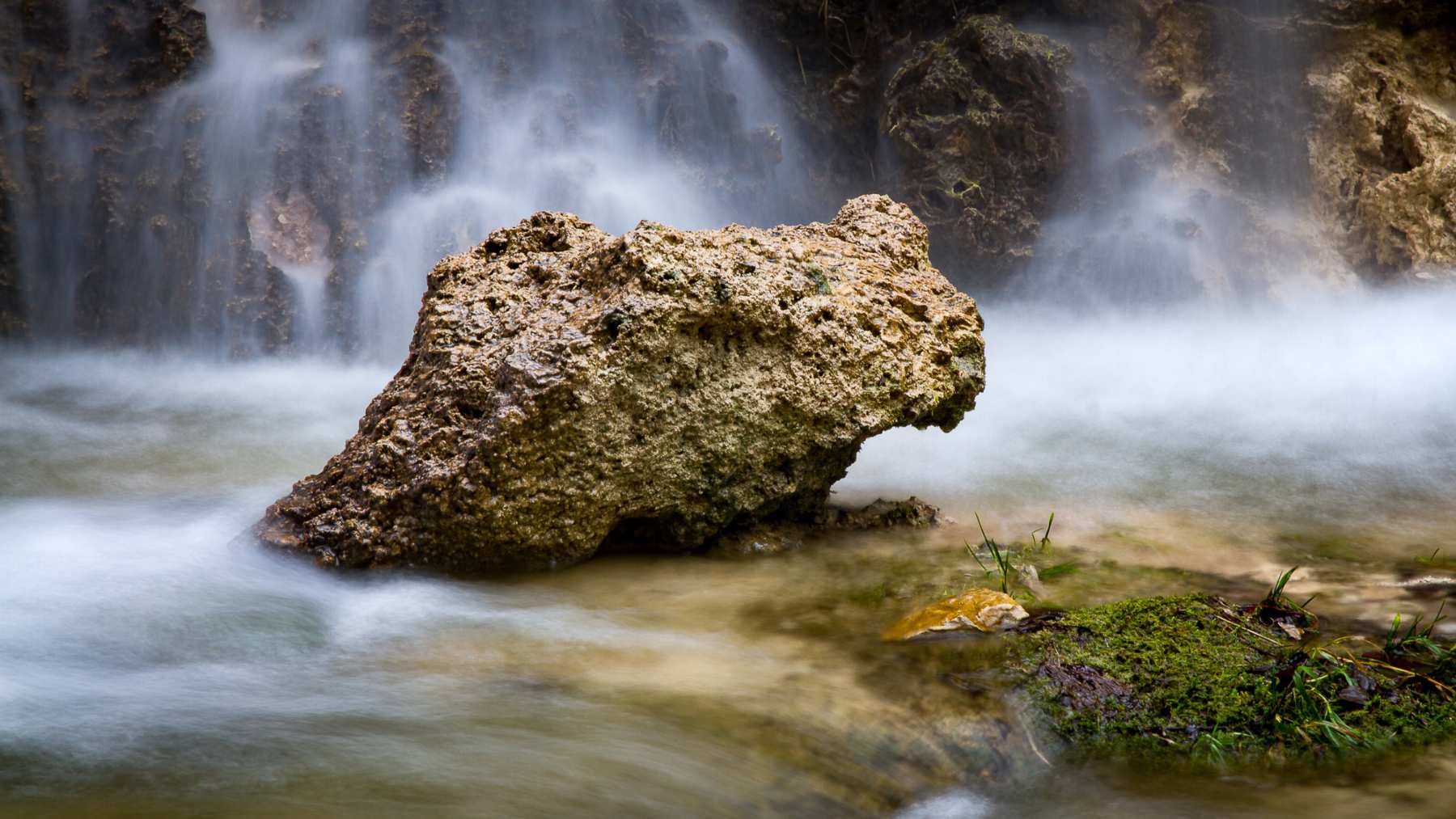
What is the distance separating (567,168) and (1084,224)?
4838 millimetres

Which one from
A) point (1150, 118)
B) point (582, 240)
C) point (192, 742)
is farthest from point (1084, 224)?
point (192, 742)

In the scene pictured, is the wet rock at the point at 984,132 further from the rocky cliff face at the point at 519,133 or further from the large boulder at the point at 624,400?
the large boulder at the point at 624,400

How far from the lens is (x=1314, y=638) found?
3.38m

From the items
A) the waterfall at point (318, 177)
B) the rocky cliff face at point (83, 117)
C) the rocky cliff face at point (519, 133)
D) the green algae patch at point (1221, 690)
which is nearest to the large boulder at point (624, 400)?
the green algae patch at point (1221, 690)

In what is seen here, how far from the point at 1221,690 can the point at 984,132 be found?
7.65m

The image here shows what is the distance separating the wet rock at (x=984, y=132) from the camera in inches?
382

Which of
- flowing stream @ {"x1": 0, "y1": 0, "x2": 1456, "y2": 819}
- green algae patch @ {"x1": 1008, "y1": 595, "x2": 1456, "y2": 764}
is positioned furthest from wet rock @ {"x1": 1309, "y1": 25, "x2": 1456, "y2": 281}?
green algae patch @ {"x1": 1008, "y1": 595, "x2": 1456, "y2": 764}

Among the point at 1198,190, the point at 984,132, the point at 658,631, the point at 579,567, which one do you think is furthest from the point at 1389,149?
the point at 658,631

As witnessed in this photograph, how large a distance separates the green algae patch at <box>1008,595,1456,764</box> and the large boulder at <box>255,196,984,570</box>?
1.35 m

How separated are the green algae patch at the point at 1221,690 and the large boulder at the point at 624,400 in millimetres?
1355

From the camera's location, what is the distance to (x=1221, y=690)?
116 inches

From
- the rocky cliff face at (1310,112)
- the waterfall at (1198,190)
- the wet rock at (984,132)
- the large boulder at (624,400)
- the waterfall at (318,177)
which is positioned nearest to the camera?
the large boulder at (624,400)

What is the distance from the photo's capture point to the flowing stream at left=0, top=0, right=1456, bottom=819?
8.57 ft

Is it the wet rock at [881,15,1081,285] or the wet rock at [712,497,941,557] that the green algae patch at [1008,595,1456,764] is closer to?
the wet rock at [712,497,941,557]
